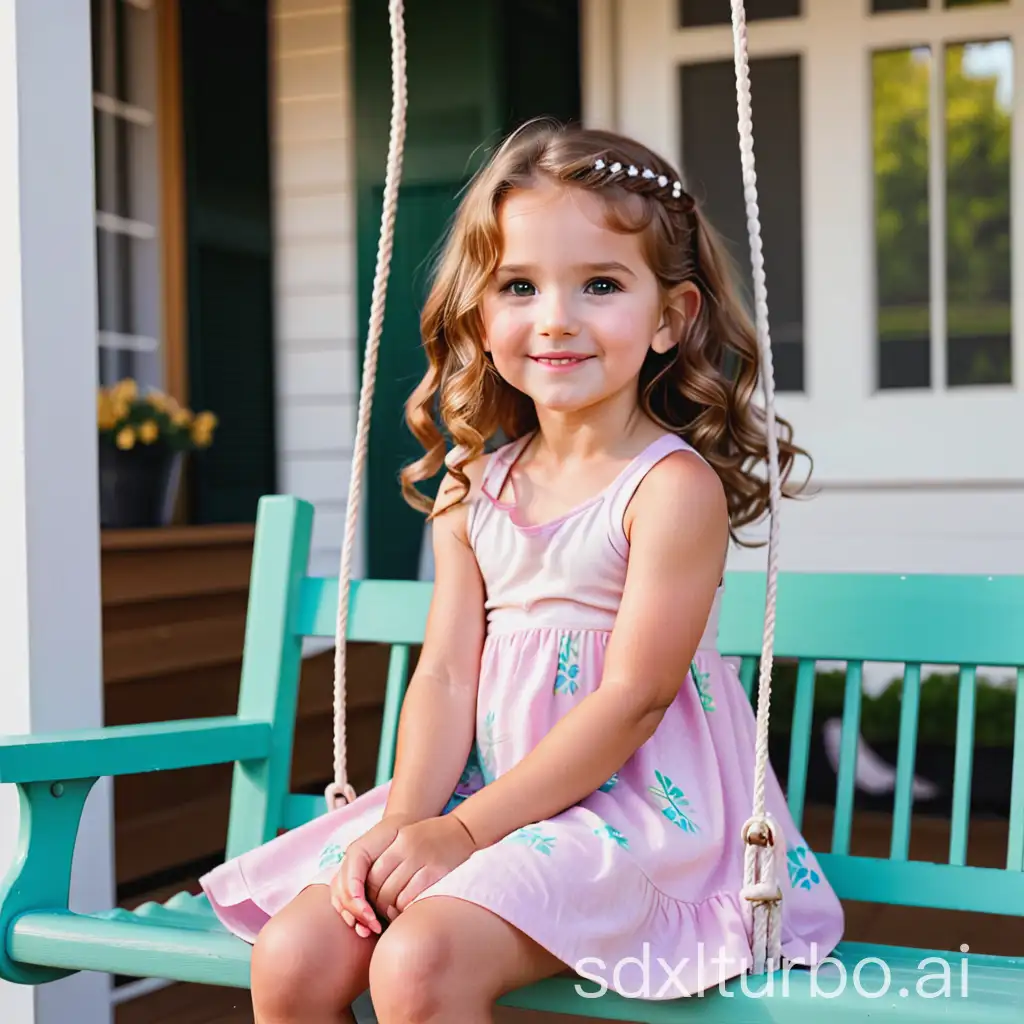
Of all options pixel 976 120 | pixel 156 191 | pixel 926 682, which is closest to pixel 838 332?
pixel 976 120

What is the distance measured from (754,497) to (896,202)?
2.50m

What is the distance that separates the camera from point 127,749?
1.75m

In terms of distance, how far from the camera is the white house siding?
15.8 feet

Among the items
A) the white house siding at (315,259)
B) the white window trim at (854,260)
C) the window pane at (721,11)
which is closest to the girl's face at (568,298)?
the white window trim at (854,260)


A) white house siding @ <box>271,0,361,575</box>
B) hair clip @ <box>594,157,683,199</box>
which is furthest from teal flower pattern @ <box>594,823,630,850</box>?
white house siding @ <box>271,0,361,575</box>

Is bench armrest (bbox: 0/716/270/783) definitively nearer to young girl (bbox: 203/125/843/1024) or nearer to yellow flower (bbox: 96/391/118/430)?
young girl (bbox: 203/125/843/1024)

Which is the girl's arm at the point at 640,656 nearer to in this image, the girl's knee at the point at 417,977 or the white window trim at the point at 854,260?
the girl's knee at the point at 417,977

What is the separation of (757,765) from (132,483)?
325 centimetres

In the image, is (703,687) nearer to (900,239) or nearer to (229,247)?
(900,239)

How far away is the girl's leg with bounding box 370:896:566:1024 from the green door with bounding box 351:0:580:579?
2.98 meters

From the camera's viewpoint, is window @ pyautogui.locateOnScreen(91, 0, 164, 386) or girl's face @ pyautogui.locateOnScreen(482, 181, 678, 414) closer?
girl's face @ pyautogui.locateOnScreen(482, 181, 678, 414)

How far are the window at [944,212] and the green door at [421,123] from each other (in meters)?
0.97

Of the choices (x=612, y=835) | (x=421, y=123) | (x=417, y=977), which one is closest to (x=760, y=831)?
(x=612, y=835)

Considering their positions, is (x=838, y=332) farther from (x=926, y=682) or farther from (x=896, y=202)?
(x=926, y=682)
